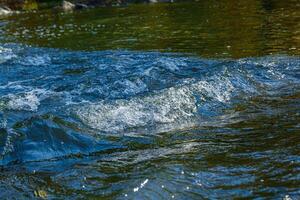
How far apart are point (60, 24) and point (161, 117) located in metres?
21.8

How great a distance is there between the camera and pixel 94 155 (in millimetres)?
6391

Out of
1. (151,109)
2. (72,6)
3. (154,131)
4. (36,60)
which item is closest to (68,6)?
(72,6)

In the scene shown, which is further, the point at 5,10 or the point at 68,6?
the point at 5,10

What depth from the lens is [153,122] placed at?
7652mm

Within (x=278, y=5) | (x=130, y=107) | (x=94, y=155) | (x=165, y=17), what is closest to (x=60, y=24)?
(x=165, y=17)

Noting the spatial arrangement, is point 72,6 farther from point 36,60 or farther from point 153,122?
point 153,122

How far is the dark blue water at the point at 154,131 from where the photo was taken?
5191 mm

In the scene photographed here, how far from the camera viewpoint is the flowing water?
5.23m

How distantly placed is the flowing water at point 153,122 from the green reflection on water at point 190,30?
0.69 ft

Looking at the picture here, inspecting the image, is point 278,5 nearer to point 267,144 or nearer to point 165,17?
point 165,17

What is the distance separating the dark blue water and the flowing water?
17 mm

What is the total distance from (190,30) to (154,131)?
46.2 ft

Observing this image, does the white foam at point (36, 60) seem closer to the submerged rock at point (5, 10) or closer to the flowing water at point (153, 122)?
the flowing water at point (153, 122)

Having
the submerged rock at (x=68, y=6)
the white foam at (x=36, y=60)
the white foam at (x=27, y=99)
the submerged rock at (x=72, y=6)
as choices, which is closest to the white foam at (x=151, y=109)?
the white foam at (x=27, y=99)
